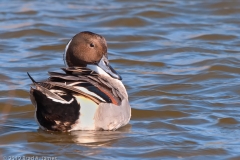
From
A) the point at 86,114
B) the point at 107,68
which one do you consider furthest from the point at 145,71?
the point at 86,114

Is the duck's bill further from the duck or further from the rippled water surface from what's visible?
the rippled water surface

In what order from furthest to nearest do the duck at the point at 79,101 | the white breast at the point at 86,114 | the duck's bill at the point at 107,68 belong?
the duck's bill at the point at 107,68 → the white breast at the point at 86,114 → the duck at the point at 79,101

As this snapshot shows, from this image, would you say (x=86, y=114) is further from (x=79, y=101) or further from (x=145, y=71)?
(x=145, y=71)

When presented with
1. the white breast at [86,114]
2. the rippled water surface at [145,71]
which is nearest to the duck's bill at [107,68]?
the rippled water surface at [145,71]

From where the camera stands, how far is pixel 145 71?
30.0ft

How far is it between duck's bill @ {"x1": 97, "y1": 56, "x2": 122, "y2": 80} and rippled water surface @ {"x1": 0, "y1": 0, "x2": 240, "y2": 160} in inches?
20.4

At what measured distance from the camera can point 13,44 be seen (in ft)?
34.3

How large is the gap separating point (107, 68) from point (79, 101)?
40.4 inches

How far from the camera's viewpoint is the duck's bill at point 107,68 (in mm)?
6781

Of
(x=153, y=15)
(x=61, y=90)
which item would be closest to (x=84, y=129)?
(x=61, y=90)

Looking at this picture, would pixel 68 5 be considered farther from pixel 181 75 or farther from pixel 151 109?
pixel 151 109

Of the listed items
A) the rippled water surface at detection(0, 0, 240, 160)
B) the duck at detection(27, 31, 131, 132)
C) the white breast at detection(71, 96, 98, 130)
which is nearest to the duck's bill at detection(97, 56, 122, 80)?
the duck at detection(27, 31, 131, 132)

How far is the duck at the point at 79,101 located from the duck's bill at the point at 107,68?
20mm

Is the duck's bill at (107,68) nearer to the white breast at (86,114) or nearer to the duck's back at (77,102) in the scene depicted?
the duck's back at (77,102)
